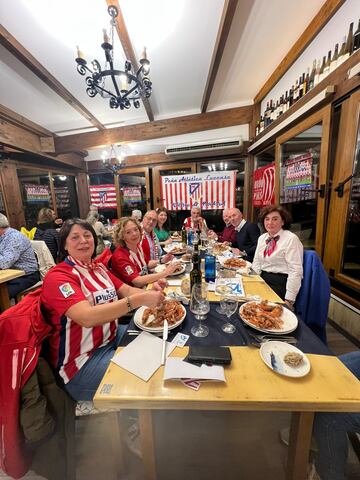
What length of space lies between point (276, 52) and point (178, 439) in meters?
3.83

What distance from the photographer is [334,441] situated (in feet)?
2.66

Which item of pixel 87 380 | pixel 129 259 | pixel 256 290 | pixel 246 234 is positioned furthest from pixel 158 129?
pixel 87 380

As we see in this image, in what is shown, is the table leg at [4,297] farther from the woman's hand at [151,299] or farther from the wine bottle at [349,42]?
the wine bottle at [349,42]

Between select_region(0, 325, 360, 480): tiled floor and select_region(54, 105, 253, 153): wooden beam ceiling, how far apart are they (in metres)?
4.07

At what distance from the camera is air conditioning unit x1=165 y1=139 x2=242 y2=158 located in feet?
12.2

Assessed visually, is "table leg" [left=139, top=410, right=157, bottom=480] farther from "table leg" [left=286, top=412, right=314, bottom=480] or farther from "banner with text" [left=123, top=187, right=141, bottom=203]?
"banner with text" [left=123, top=187, right=141, bottom=203]

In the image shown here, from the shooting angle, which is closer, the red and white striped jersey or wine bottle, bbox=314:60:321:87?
the red and white striped jersey

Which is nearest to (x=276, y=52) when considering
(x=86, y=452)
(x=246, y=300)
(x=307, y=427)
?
(x=246, y=300)

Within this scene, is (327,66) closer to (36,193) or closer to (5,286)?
(5,286)

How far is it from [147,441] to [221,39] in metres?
3.14

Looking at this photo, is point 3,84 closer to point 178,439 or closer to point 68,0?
point 68,0

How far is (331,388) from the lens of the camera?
0.66m

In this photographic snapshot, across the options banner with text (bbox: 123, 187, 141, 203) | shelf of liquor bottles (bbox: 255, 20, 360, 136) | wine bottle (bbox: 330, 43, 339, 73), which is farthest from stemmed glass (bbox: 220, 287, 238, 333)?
banner with text (bbox: 123, 187, 141, 203)

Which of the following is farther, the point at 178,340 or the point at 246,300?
the point at 246,300
